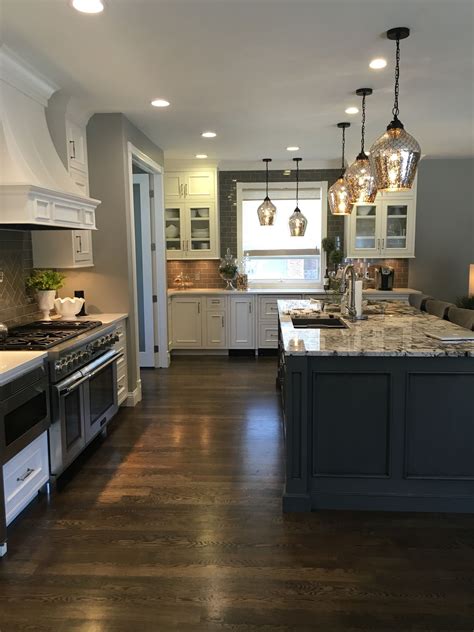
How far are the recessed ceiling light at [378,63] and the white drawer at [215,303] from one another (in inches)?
161

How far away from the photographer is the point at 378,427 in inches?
111

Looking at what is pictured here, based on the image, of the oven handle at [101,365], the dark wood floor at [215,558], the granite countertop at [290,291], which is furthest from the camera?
the granite countertop at [290,291]

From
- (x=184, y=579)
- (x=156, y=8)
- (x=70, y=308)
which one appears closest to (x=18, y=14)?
(x=156, y=8)

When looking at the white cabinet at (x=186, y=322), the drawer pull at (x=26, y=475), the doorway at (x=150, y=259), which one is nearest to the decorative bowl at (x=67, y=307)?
the drawer pull at (x=26, y=475)

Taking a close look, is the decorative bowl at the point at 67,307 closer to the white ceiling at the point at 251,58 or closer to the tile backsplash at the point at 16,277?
the tile backsplash at the point at 16,277

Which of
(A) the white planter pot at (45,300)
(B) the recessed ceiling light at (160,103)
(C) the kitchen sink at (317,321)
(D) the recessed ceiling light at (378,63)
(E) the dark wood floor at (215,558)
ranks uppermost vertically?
(B) the recessed ceiling light at (160,103)

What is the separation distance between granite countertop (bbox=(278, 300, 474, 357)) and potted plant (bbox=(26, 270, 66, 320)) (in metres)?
1.86

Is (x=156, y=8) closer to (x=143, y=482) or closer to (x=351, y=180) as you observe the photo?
(x=351, y=180)

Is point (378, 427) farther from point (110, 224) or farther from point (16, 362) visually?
point (110, 224)

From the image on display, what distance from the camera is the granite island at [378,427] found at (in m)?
2.76

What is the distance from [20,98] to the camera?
3305 mm

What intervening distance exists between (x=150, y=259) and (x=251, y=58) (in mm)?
3365

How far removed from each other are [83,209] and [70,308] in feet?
2.77

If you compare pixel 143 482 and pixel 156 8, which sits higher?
pixel 156 8
